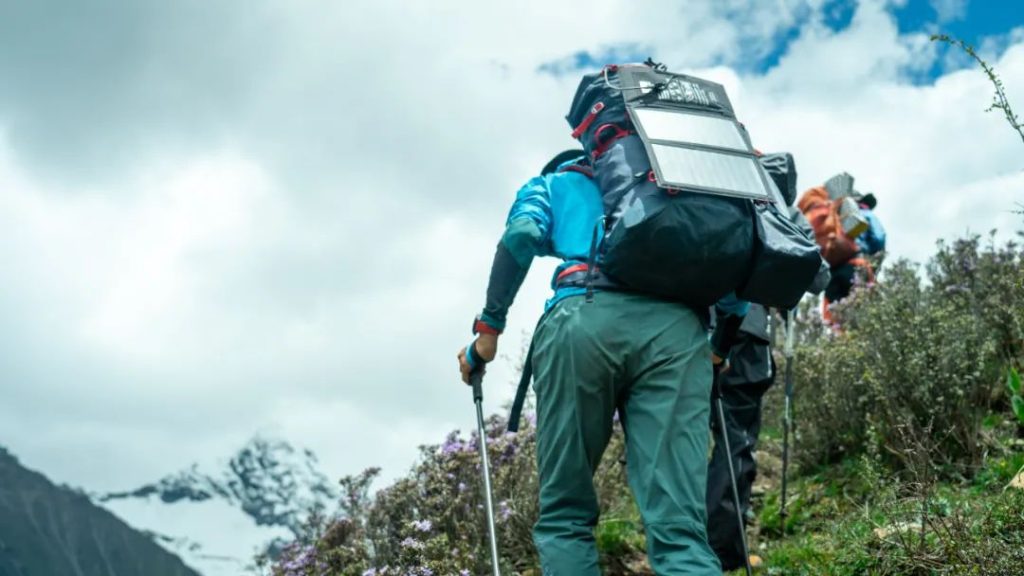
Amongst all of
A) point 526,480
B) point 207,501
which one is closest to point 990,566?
point 526,480

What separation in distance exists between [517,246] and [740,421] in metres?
2.31

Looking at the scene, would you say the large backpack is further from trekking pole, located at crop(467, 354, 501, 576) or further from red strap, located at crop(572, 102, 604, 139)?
trekking pole, located at crop(467, 354, 501, 576)

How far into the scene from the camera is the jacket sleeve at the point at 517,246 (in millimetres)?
3342

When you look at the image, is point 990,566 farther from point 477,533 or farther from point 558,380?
point 477,533

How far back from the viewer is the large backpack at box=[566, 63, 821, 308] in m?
3.06

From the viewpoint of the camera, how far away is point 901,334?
587 centimetres

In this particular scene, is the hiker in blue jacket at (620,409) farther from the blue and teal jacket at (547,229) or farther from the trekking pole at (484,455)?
the trekking pole at (484,455)

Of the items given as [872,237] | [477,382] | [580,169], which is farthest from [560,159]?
[872,237]

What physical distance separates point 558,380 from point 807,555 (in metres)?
2.14

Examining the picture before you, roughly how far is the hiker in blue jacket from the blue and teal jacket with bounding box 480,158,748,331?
0.09m

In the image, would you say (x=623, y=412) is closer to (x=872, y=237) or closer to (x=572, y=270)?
(x=572, y=270)

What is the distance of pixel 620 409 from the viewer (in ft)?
10.6

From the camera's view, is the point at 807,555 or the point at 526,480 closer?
the point at 807,555

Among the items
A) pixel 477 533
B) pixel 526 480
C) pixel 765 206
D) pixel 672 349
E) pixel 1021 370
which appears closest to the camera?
pixel 672 349
